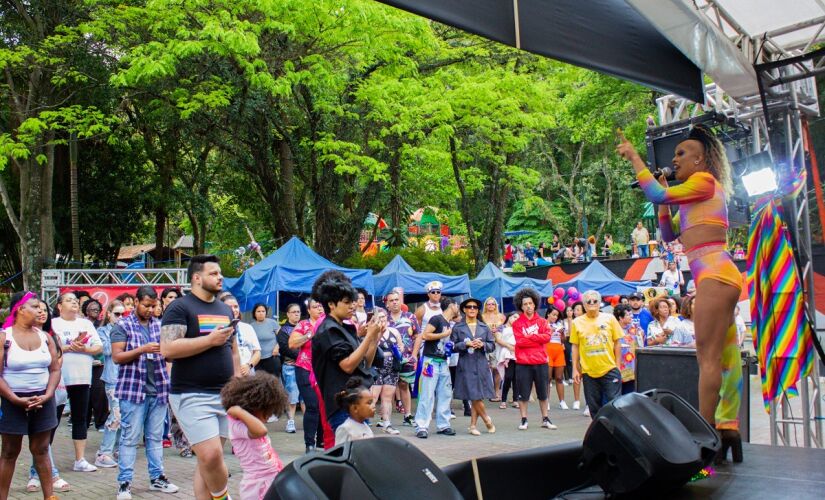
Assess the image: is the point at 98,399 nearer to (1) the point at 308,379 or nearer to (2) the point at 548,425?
(1) the point at 308,379

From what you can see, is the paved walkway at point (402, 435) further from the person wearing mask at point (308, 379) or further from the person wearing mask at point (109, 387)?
the person wearing mask at point (308, 379)

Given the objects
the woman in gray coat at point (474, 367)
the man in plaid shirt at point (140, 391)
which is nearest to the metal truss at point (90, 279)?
the woman in gray coat at point (474, 367)

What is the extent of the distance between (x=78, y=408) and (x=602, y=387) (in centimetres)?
569

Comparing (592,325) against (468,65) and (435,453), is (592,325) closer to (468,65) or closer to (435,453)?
(435,453)

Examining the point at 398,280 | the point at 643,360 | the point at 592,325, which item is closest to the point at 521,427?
the point at 592,325

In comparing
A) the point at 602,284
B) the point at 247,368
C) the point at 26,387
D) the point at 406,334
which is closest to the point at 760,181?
the point at 247,368

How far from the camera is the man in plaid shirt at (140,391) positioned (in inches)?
266

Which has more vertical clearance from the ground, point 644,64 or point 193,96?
point 193,96

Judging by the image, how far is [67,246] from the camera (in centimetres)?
2448

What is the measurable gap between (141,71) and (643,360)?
11.2 m

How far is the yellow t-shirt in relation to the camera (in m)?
8.88

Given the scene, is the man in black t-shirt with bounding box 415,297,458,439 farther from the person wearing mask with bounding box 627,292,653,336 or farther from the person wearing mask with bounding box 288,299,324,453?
the person wearing mask with bounding box 627,292,653,336

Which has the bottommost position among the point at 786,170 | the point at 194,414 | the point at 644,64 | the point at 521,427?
the point at 521,427

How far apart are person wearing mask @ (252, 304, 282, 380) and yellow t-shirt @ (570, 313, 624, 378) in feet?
14.2
